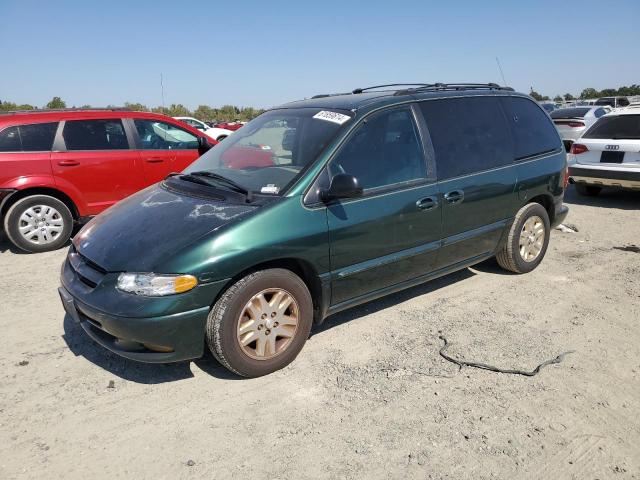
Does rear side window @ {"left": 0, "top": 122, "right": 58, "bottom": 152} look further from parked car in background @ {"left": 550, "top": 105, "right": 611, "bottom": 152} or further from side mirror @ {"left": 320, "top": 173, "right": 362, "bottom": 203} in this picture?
parked car in background @ {"left": 550, "top": 105, "right": 611, "bottom": 152}

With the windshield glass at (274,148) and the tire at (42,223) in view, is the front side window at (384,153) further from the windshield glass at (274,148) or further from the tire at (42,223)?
the tire at (42,223)

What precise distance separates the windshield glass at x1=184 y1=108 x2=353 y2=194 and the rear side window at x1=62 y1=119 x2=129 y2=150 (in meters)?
2.95

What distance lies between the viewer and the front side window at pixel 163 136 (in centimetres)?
720

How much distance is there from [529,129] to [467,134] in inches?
39.8

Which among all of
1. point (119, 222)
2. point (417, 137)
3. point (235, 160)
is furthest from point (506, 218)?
point (119, 222)

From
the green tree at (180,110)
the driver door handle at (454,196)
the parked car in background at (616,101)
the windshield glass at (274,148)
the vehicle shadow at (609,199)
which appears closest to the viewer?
the windshield glass at (274,148)

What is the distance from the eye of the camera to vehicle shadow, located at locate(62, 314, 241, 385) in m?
3.46

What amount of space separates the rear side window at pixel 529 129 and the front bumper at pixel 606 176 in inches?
124

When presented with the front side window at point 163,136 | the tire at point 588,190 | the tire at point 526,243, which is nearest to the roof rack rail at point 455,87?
the tire at point 526,243

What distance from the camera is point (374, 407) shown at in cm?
308

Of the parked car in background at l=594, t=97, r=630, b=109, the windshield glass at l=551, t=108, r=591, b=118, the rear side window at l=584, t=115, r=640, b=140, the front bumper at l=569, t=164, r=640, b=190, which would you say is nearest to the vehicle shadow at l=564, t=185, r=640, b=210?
the front bumper at l=569, t=164, r=640, b=190

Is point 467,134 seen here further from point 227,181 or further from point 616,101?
point 616,101

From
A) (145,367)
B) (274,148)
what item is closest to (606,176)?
(274,148)

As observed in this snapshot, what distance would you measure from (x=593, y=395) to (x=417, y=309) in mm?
1569
